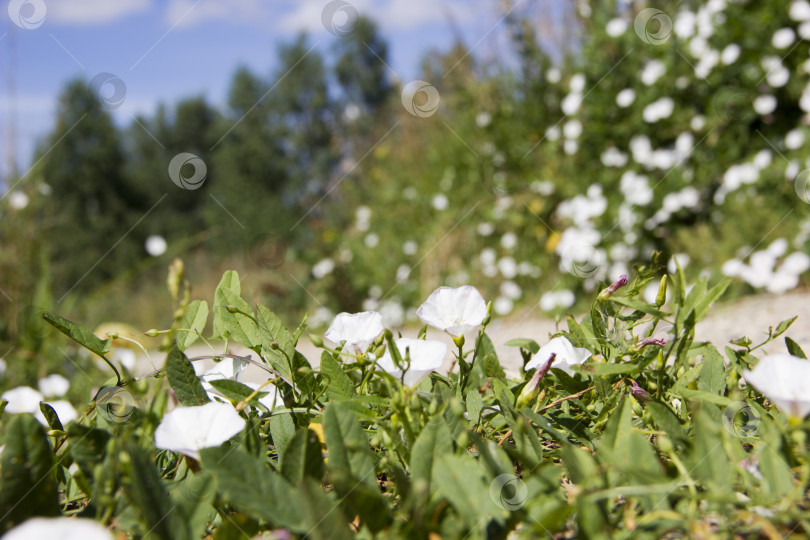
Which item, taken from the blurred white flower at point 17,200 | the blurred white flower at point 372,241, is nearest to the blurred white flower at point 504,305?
the blurred white flower at point 372,241

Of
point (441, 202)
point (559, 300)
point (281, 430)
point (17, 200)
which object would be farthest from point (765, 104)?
point (17, 200)

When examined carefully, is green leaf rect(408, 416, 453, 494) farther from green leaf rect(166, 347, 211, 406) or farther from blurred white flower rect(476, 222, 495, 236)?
blurred white flower rect(476, 222, 495, 236)

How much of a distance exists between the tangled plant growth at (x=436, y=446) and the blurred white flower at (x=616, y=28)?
14.3 ft

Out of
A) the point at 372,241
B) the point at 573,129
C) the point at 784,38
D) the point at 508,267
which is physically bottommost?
the point at 784,38

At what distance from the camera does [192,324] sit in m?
0.84

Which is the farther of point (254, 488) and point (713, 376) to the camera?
point (713, 376)

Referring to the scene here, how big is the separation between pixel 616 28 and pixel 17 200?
4170 mm

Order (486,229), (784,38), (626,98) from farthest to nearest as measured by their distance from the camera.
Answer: (486,229) → (626,98) → (784,38)

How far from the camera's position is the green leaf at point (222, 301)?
768mm

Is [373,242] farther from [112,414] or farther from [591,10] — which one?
[112,414]

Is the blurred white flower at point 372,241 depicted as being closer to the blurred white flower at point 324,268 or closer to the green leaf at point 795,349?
the blurred white flower at point 324,268

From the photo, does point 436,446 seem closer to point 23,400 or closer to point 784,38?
point 23,400

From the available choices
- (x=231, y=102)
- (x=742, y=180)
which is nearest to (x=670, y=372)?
(x=742, y=180)

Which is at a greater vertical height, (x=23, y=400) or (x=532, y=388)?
(x=23, y=400)
